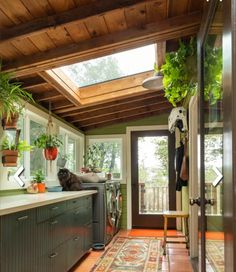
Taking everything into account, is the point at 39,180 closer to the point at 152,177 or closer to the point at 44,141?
the point at 44,141

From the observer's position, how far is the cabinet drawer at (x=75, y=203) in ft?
11.5

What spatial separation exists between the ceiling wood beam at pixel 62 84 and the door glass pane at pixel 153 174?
2.39 meters

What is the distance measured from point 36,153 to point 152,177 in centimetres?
285

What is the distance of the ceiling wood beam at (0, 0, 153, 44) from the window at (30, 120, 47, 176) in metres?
1.98

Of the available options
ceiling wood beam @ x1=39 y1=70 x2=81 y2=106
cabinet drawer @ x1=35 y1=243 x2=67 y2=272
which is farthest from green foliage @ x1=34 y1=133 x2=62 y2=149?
cabinet drawer @ x1=35 y1=243 x2=67 y2=272

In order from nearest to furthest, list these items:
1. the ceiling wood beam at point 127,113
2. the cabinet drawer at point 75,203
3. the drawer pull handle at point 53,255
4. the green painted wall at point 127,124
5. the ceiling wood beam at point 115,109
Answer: the drawer pull handle at point 53,255 < the cabinet drawer at point 75,203 < the ceiling wood beam at point 115,109 < the ceiling wood beam at point 127,113 < the green painted wall at point 127,124

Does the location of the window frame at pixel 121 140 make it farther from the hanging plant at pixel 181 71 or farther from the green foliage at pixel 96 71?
the hanging plant at pixel 181 71

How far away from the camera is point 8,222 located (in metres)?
2.11

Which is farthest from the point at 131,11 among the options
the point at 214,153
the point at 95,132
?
the point at 95,132

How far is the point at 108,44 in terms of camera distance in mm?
2816

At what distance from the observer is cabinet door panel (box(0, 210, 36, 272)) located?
6.76ft

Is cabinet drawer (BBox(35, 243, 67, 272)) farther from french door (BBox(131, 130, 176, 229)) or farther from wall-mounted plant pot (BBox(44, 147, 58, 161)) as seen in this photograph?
french door (BBox(131, 130, 176, 229))

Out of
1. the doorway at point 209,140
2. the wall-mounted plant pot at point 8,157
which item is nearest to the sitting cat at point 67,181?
the wall-mounted plant pot at point 8,157

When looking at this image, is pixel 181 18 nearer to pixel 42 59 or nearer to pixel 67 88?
pixel 42 59
